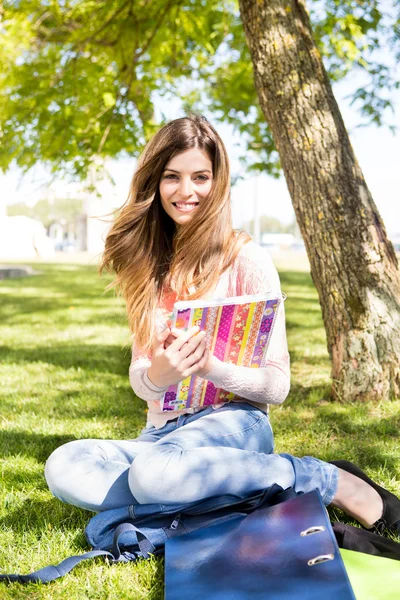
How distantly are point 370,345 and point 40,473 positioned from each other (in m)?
1.91

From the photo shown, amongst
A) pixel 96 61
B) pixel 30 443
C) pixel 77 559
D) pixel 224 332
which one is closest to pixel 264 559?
pixel 77 559

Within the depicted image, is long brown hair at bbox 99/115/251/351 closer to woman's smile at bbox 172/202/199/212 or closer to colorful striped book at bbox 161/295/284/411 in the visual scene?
woman's smile at bbox 172/202/199/212

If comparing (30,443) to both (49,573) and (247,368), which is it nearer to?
(49,573)

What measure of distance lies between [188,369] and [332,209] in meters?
1.88

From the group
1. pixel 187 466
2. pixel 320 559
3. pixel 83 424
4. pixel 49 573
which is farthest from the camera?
pixel 83 424

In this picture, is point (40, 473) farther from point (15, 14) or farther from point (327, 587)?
point (15, 14)

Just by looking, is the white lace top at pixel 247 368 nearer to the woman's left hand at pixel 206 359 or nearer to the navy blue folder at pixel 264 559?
the woman's left hand at pixel 206 359

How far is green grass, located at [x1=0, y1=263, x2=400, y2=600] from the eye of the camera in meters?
2.12

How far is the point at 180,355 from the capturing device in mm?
2197

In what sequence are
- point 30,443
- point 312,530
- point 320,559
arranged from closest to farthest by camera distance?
point 320,559 → point 312,530 → point 30,443

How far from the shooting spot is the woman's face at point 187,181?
103 inches

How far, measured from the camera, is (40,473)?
2.96 meters

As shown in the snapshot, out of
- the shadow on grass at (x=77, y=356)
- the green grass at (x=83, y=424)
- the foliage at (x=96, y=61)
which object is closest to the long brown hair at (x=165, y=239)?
the green grass at (x=83, y=424)

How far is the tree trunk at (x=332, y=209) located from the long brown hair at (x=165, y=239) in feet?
4.14
